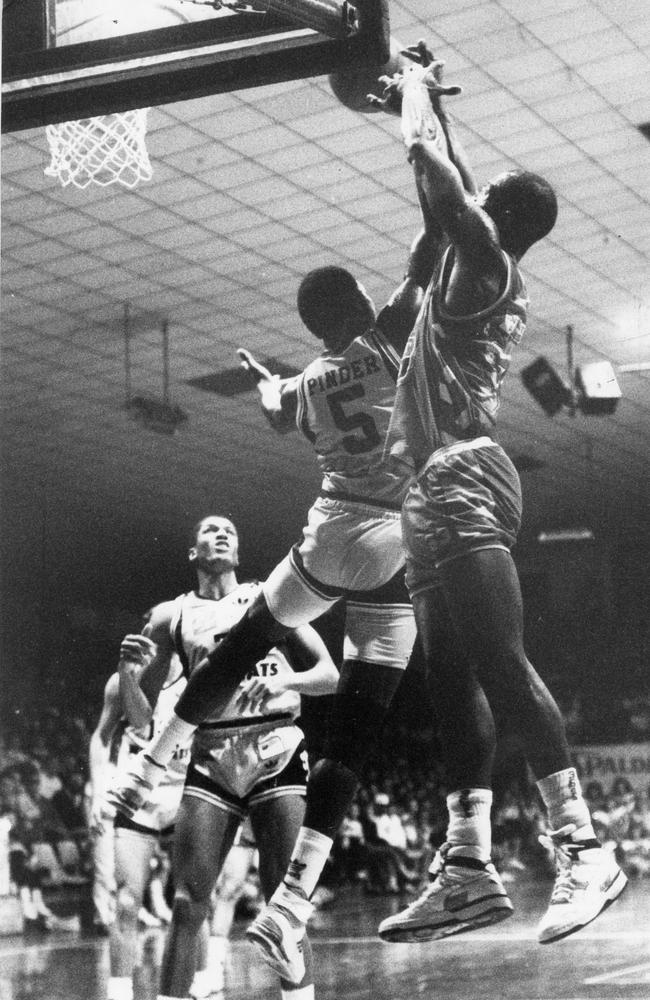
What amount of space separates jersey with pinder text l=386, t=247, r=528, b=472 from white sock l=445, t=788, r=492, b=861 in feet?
2.81

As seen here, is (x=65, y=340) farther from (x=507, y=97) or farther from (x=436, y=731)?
(x=436, y=731)

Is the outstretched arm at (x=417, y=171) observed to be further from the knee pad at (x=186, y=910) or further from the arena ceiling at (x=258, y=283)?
the knee pad at (x=186, y=910)

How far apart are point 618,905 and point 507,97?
95.6 inches

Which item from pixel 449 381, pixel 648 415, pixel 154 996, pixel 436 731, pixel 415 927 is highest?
pixel 449 381

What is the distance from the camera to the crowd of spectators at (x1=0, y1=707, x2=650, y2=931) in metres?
3.65

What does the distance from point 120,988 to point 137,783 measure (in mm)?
851

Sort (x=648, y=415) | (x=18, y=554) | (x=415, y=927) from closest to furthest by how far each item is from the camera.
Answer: (x=415, y=927) → (x=648, y=415) → (x=18, y=554)

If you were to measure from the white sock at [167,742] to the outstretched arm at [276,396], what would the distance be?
92 centimetres

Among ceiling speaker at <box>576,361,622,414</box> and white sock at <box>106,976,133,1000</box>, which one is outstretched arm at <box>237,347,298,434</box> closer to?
ceiling speaker at <box>576,361,622,414</box>

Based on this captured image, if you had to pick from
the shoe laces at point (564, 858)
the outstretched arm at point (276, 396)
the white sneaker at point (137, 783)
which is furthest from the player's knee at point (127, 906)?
the shoe laces at point (564, 858)

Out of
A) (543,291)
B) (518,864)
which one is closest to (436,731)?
(518,864)

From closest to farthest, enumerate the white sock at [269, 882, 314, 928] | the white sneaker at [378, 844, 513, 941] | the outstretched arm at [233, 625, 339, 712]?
the white sneaker at [378, 844, 513, 941] < the white sock at [269, 882, 314, 928] < the outstretched arm at [233, 625, 339, 712]

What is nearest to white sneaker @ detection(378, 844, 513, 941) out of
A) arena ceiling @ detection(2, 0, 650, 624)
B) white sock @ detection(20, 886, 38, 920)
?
arena ceiling @ detection(2, 0, 650, 624)

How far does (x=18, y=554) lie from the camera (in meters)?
5.06
